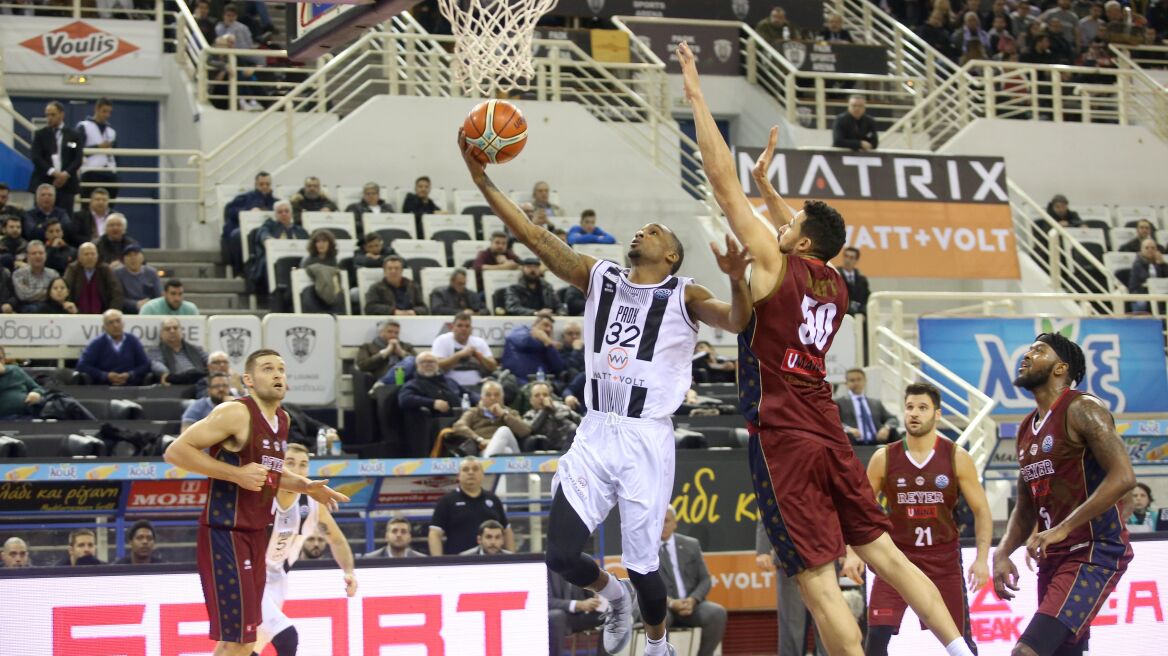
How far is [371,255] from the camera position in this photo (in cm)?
1670

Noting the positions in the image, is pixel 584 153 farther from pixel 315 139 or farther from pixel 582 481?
pixel 582 481

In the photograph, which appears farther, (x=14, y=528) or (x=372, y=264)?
(x=372, y=264)

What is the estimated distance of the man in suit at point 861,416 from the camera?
14.3m

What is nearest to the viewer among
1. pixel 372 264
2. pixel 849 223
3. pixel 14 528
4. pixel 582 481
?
pixel 582 481

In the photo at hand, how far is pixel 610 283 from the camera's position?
299 inches

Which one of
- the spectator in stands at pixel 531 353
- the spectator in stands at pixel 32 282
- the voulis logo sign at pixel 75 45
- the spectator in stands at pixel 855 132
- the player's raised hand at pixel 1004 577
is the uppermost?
the voulis logo sign at pixel 75 45

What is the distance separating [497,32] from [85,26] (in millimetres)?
11906

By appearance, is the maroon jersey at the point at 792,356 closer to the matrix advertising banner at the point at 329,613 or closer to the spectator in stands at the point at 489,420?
the matrix advertising banner at the point at 329,613

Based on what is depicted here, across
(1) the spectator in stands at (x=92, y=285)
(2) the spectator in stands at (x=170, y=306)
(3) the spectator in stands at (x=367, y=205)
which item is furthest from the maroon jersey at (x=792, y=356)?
(3) the spectator in stands at (x=367, y=205)

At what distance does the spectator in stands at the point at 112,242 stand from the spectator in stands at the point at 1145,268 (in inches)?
500

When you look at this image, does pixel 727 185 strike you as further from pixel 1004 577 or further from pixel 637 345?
pixel 1004 577

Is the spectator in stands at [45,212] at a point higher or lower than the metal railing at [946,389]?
higher

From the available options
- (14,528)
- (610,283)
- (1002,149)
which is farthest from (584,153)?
(610,283)

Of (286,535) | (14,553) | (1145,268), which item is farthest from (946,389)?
(14,553)
